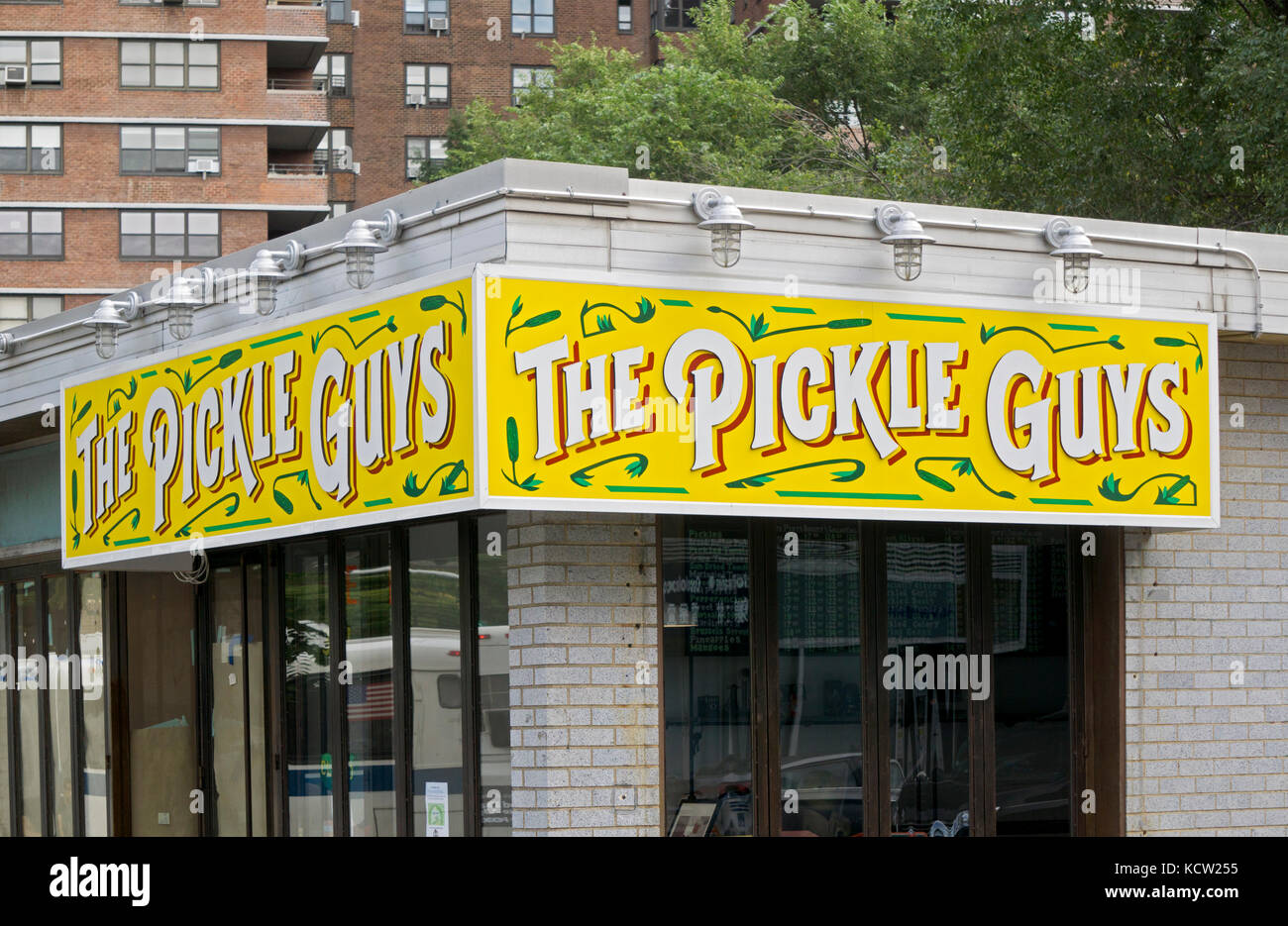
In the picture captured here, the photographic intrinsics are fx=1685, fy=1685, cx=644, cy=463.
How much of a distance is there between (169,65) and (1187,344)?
5163 cm

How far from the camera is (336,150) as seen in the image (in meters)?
63.2

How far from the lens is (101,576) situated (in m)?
14.7

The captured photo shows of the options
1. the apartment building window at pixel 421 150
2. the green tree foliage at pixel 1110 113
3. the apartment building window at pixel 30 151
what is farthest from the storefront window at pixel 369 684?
the apartment building window at pixel 421 150

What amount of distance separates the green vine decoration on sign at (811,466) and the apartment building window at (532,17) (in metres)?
58.8

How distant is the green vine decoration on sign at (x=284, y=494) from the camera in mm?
9938

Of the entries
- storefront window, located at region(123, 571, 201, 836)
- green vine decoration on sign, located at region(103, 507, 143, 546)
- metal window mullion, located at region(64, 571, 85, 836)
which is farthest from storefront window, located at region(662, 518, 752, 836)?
metal window mullion, located at region(64, 571, 85, 836)

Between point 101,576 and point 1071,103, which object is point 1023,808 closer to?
point 101,576

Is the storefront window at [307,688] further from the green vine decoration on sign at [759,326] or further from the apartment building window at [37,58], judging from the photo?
the apartment building window at [37,58]

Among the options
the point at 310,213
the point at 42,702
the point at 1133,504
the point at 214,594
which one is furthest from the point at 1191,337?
the point at 310,213

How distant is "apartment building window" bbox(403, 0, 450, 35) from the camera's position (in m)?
65.0

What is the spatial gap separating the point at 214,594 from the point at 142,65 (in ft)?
156

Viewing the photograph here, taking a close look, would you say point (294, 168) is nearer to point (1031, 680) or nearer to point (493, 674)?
point (1031, 680)

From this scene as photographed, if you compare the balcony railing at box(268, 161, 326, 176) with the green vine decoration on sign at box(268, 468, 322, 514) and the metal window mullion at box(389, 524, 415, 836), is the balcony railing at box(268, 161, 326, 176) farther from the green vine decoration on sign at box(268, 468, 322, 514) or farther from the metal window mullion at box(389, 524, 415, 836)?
the green vine decoration on sign at box(268, 468, 322, 514)

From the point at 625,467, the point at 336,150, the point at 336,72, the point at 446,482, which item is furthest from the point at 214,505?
the point at 336,72
